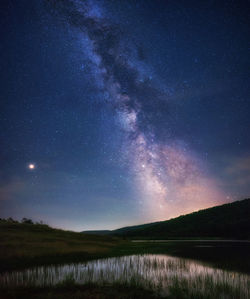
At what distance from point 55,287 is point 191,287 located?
33.1 feet

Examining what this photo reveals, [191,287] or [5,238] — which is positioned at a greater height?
[5,238]

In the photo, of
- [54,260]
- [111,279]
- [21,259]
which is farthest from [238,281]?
[21,259]

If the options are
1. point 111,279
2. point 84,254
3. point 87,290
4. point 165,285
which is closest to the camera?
point 87,290

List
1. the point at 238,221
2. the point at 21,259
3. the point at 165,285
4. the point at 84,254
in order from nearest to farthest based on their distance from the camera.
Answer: the point at 165,285
the point at 21,259
the point at 84,254
the point at 238,221

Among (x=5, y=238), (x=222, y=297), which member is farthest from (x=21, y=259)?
(x=222, y=297)

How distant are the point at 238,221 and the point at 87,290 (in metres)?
163

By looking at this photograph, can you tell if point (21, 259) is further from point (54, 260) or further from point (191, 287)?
point (191, 287)

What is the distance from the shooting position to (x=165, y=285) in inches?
709

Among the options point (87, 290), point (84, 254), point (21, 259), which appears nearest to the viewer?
point (87, 290)

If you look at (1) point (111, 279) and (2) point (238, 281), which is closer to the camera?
(2) point (238, 281)

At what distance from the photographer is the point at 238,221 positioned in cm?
15375

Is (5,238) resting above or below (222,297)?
above

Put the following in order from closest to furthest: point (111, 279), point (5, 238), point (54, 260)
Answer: point (111, 279), point (54, 260), point (5, 238)

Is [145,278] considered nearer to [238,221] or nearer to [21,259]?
[21,259]
